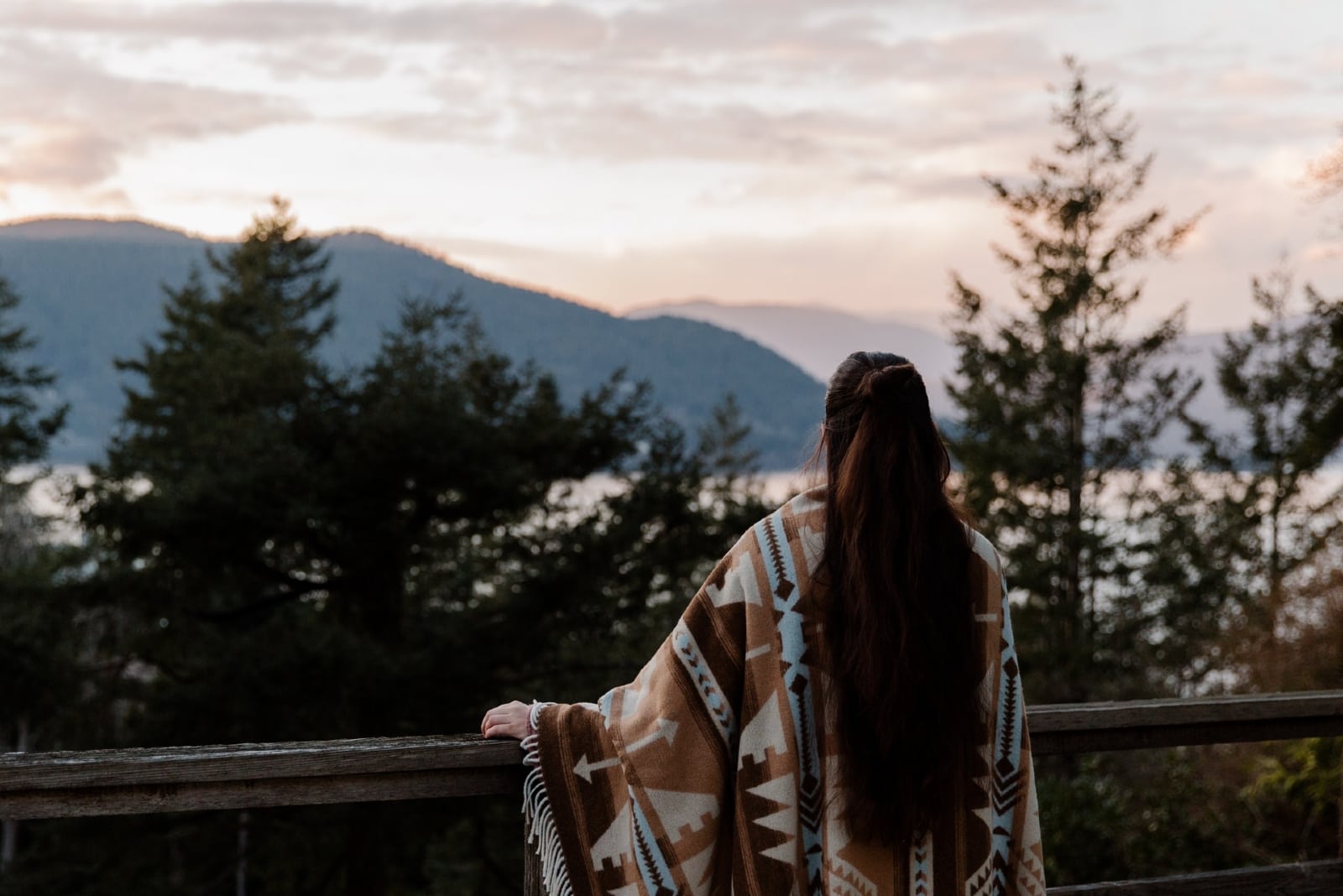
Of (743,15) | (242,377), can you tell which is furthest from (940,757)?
(743,15)

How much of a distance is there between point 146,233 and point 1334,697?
6161 centimetres

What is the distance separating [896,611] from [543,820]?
60cm

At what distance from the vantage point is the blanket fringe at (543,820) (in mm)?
1802

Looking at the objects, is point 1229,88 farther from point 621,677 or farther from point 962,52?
point 621,677

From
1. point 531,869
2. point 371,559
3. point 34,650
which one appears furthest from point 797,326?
point 531,869

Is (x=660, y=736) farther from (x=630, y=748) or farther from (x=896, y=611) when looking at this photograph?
(x=896, y=611)

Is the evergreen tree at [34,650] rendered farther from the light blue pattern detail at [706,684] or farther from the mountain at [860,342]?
the light blue pattern detail at [706,684]

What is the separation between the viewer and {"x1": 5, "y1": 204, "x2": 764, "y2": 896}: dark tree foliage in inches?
481

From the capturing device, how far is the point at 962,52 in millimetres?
27750

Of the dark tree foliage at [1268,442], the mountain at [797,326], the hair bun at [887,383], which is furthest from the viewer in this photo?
the mountain at [797,326]

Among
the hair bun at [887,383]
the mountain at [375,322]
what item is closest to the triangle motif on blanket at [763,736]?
the hair bun at [887,383]

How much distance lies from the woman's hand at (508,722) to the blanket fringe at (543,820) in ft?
0.06

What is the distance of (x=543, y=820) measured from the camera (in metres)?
1.81

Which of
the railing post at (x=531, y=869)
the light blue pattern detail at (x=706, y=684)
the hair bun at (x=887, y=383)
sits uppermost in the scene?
the hair bun at (x=887, y=383)
